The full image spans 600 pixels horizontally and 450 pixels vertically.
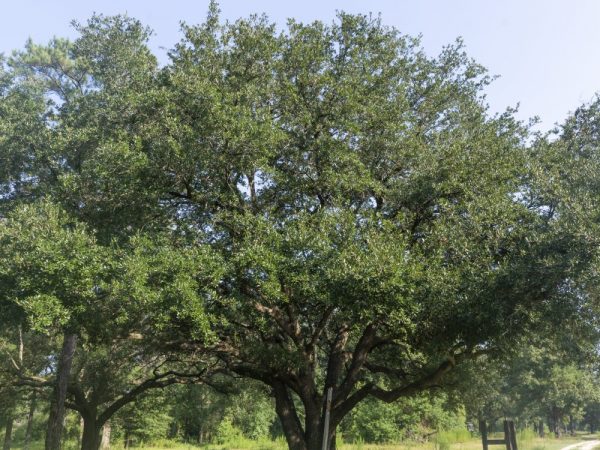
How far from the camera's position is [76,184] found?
13.4 metres

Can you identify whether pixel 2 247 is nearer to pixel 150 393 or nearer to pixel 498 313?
pixel 498 313

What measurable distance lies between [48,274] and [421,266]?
316 inches

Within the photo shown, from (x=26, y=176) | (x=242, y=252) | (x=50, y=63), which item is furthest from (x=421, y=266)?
(x=50, y=63)

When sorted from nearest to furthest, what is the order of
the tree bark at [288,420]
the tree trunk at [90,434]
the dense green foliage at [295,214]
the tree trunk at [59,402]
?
the dense green foliage at [295,214] < the tree bark at [288,420] < the tree trunk at [59,402] < the tree trunk at [90,434]

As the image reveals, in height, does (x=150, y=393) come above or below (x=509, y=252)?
below

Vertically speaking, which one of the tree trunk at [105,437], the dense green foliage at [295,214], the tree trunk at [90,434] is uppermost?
the dense green foliage at [295,214]

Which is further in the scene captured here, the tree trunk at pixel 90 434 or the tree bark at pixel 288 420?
the tree trunk at pixel 90 434

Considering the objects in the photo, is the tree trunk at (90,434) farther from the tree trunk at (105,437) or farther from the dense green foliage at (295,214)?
the tree trunk at (105,437)

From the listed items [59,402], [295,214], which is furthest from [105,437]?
[295,214]

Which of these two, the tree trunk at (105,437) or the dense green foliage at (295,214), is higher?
the dense green foliage at (295,214)

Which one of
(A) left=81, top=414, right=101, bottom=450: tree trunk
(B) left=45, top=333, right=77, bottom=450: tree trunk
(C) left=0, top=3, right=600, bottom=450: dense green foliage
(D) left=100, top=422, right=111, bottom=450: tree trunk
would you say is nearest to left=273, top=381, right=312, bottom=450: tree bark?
(C) left=0, top=3, right=600, bottom=450: dense green foliage

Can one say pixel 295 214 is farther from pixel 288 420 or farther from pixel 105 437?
pixel 105 437

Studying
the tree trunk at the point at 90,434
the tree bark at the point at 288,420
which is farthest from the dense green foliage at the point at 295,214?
the tree trunk at the point at 90,434

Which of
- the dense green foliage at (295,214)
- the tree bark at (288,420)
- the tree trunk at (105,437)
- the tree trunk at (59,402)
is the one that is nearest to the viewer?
the dense green foliage at (295,214)
